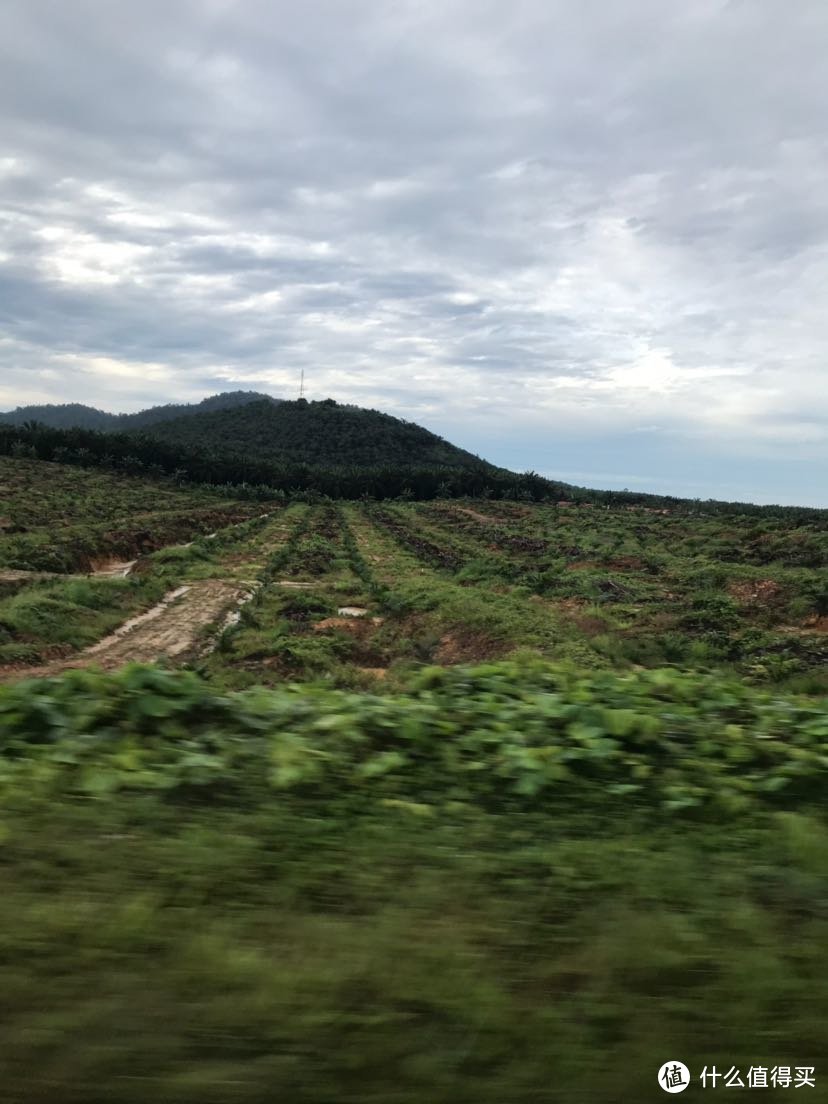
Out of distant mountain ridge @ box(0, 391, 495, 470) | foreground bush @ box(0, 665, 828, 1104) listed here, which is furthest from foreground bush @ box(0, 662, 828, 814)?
distant mountain ridge @ box(0, 391, 495, 470)

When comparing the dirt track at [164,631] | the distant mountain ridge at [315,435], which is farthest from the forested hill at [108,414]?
the dirt track at [164,631]

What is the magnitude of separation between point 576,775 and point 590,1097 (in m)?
2.16

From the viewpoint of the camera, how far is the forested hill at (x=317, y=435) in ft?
350

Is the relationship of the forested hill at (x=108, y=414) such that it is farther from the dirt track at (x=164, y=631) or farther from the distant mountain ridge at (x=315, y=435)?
the dirt track at (x=164, y=631)

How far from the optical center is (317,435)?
113688 mm

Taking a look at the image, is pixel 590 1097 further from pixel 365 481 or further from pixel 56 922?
pixel 365 481

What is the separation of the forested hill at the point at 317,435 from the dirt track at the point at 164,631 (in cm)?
7884

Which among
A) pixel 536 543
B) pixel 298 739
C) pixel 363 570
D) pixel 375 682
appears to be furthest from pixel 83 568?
pixel 298 739

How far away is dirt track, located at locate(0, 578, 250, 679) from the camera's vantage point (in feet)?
45.3

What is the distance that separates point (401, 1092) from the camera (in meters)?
1.87

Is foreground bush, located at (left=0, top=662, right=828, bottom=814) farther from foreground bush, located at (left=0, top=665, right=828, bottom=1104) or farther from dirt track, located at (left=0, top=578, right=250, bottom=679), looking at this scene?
dirt track, located at (left=0, top=578, right=250, bottom=679)

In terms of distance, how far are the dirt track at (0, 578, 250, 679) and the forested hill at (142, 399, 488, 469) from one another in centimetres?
7884

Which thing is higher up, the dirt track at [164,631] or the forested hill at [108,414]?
the forested hill at [108,414]

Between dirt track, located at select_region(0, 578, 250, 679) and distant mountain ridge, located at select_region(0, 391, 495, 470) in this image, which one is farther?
distant mountain ridge, located at select_region(0, 391, 495, 470)
